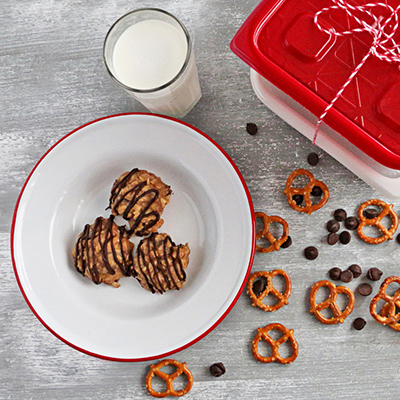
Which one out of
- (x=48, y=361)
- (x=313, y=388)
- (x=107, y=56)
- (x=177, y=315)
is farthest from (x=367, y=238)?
(x=48, y=361)

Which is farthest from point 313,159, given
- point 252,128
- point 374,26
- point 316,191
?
point 374,26

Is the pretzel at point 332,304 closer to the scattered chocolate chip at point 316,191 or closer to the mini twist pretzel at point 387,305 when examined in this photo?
the mini twist pretzel at point 387,305

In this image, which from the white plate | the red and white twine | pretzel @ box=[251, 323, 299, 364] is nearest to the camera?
the red and white twine

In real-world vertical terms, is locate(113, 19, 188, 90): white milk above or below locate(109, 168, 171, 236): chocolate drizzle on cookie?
above

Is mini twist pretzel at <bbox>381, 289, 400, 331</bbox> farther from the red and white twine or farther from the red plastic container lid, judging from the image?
the red and white twine

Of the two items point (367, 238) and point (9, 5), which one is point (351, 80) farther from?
point (9, 5)

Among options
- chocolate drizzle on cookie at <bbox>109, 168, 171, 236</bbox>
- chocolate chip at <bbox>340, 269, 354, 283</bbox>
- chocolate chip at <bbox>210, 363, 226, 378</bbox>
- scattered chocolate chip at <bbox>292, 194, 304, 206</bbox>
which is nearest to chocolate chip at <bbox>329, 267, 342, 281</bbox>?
chocolate chip at <bbox>340, 269, 354, 283</bbox>
